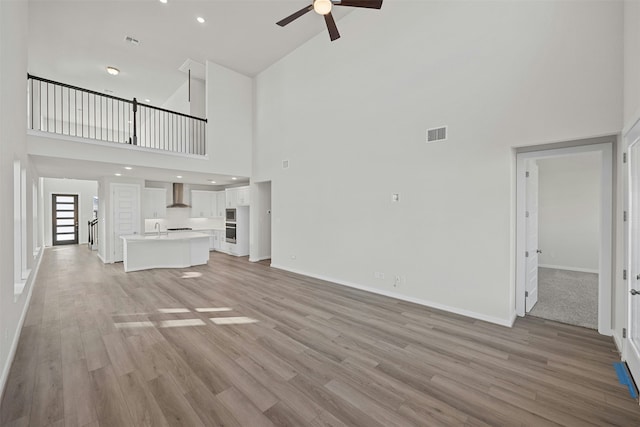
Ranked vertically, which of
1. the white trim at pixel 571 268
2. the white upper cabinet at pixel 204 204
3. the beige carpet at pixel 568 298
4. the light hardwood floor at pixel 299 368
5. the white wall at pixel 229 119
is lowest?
the light hardwood floor at pixel 299 368

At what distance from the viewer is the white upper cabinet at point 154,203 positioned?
28.4ft

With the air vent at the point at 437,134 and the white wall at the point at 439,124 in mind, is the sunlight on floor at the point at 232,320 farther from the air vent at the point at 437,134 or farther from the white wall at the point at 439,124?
the air vent at the point at 437,134

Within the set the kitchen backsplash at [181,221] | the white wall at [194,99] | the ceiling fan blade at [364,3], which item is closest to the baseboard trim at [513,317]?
the ceiling fan blade at [364,3]

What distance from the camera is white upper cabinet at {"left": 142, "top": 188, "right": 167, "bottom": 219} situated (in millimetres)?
8656

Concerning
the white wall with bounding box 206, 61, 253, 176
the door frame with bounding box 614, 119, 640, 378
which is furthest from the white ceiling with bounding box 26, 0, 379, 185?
the door frame with bounding box 614, 119, 640, 378

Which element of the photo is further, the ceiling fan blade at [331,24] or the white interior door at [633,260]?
the ceiling fan blade at [331,24]

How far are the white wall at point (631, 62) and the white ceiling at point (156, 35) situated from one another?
13.3 feet

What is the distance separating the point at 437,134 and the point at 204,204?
8.58 m

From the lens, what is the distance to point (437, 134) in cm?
396

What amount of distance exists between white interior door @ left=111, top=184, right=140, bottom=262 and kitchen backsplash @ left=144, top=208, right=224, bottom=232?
0.68m

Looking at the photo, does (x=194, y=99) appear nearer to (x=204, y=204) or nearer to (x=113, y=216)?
(x=204, y=204)

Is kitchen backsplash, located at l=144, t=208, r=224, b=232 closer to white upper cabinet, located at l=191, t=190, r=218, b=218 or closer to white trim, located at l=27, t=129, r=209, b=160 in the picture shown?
white upper cabinet, located at l=191, t=190, r=218, b=218

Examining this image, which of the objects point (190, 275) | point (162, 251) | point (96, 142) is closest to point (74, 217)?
point (162, 251)

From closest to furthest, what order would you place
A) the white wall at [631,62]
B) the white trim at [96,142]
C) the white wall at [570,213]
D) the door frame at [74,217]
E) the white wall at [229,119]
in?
the white wall at [631,62], the white trim at [96,142], the white wall at [570,213], the white wall at [229,119], the door frame at [74,217]
